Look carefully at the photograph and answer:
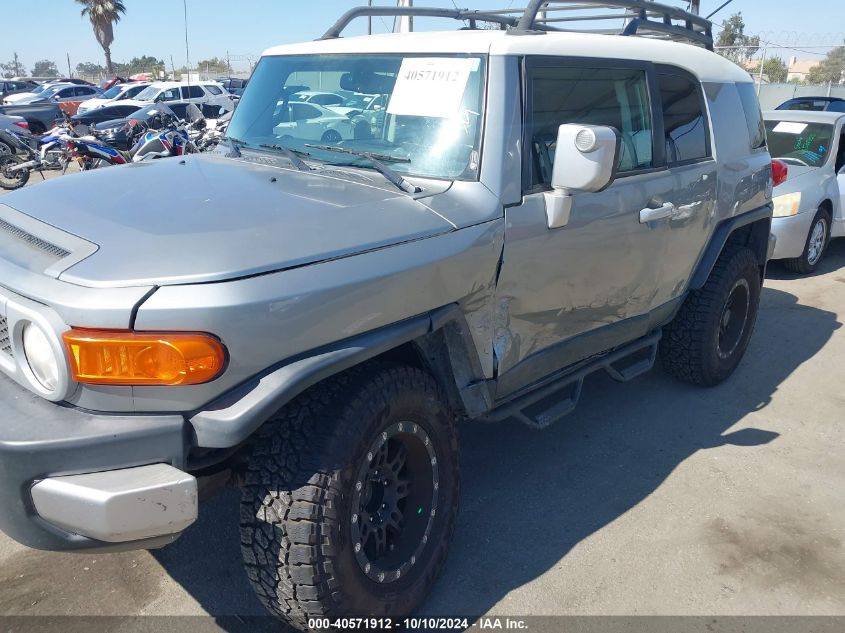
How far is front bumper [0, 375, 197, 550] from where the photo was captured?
1.89m

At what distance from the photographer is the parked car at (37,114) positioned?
20.1 metres

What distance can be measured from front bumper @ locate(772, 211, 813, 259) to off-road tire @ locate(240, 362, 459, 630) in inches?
235

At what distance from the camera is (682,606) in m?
2.74

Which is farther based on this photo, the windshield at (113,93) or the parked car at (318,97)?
the windshield at (113,93)

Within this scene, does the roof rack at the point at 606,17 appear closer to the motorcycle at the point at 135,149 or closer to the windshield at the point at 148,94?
the motorcycle at the point at 135,149

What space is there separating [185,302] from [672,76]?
2.98 metres

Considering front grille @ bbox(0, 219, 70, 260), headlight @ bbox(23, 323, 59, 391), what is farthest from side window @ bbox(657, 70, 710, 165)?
headlight @ bbox(23, 323, 59, 391)

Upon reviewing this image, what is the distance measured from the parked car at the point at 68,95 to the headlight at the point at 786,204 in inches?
882

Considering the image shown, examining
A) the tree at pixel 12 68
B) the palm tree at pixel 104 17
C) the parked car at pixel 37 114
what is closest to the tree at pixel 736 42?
the parked car at pixel 37 114

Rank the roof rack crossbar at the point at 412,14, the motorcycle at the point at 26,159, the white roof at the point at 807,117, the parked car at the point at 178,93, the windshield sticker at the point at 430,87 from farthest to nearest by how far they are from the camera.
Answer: the parked car at the point at 178,93 → the motorcycle at the point at 26,159 → the white roof at the point at 807,117 → the roof rack crossbar at the point at 412,14 → the windshield sticker at the point at 430,87

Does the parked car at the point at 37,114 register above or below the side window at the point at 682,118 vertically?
below

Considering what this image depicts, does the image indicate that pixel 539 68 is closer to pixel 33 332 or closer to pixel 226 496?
pixel 33 332

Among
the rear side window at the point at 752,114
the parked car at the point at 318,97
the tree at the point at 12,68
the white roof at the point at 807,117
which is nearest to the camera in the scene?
the parked car at the point at 318,97

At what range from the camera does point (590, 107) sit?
10.7ft
